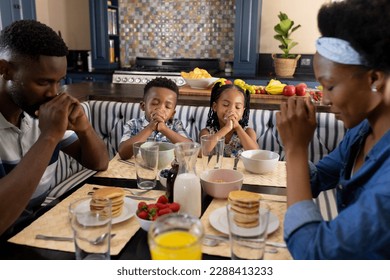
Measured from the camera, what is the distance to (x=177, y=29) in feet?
17.1

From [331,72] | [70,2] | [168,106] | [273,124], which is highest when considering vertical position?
[70,2]

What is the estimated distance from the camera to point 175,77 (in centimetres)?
449

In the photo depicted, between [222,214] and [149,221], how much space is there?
0.24 meters

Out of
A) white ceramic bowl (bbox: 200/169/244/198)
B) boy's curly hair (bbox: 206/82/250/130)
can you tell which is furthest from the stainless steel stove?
white ceramic bowl (bbox: 200/169/244/198)

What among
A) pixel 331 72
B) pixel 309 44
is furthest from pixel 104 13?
pixel 331 72

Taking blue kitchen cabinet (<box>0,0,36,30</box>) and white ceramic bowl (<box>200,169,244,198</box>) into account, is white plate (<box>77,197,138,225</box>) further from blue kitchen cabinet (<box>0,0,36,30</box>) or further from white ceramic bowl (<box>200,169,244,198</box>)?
blue kitchen cabinet (<box>0,0,36,30</box>)

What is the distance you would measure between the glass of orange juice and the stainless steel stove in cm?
Answer: 369

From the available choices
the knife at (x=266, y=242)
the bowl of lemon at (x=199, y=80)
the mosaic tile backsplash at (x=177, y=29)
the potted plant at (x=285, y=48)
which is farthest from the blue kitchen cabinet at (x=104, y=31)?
the knife at (x=266, y=242)

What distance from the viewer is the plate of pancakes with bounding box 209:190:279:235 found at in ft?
2.95

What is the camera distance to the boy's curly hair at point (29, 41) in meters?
1.17

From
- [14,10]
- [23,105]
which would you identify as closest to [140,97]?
[23,105]

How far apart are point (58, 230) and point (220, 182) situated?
1.81 ft

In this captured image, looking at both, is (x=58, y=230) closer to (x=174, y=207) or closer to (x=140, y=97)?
(x=174, y=207)
